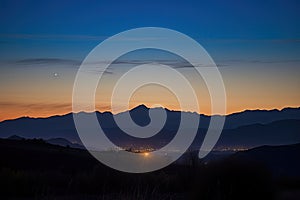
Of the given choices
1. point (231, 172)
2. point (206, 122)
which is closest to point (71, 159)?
point (231, 172)

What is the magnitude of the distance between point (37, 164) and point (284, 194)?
27.2 meters

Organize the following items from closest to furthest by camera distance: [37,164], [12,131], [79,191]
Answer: [79,191] → [37,164] → [12,131]

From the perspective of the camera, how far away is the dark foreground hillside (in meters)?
14.2

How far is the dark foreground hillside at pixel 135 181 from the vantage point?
14.2m

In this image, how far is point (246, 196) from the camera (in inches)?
547

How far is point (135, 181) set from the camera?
28.2 metres

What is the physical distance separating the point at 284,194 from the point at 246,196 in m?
1.40

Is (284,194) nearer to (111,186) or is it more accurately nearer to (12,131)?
(111,186)

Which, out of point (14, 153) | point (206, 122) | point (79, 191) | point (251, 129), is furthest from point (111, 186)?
point (206, 122)

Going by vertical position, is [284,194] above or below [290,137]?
below

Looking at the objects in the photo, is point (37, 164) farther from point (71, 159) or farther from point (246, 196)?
point (246, 196)

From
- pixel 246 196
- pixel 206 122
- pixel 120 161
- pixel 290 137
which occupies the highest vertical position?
pixel 206 122

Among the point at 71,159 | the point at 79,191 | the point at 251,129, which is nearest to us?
the point at 79,191

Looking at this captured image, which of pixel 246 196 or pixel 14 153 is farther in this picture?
pixel 14 153
